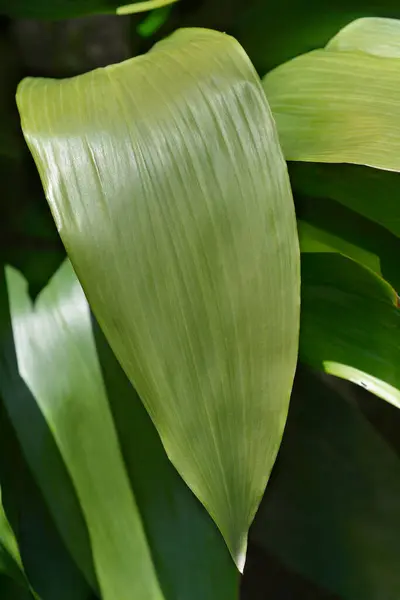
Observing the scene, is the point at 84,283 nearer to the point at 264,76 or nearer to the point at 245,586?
the point at 264,76

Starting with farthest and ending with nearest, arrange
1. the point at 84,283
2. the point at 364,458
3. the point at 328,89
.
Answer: the point at 364,458 < the point at 328,89 < the point at 84,283

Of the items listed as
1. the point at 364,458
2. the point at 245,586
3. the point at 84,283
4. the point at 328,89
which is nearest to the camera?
the point at 84,283

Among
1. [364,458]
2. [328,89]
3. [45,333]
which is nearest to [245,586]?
[364,458]

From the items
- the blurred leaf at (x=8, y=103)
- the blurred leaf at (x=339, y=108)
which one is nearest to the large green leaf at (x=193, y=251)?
the blurred leaf at (x=339, y=108)

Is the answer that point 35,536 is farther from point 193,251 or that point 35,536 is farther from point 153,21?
point 153,21

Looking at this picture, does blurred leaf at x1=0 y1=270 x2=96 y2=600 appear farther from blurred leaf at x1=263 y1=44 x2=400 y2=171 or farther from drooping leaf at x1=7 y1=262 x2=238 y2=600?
blurred leaf at x1=263 y1=44 x2=400 y2=171

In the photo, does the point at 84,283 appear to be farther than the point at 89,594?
No

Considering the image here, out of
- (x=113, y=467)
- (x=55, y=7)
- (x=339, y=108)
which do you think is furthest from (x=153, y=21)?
(x=113, y=467)
